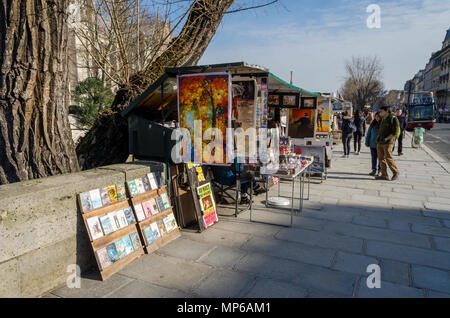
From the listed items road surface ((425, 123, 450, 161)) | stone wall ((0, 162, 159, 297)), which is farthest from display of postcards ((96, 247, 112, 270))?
road surface ((425, 123, 450, 161))

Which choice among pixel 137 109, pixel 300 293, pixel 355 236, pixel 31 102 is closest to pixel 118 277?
pixel 300 293

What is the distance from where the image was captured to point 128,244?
3486 mm

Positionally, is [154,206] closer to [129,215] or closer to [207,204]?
[129,215]

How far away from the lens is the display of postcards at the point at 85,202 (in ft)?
10.4

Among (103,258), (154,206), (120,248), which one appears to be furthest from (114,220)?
(154,206)

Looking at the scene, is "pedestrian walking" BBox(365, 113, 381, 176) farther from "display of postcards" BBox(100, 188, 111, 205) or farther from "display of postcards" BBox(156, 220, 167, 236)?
"display of postcards" BBox(100, 188, 111, 205)

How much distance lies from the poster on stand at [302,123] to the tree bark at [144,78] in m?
3.07

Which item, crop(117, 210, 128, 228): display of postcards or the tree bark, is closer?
crop(117, 210, 128, 228): display of postcards

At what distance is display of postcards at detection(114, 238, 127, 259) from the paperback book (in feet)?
1.56

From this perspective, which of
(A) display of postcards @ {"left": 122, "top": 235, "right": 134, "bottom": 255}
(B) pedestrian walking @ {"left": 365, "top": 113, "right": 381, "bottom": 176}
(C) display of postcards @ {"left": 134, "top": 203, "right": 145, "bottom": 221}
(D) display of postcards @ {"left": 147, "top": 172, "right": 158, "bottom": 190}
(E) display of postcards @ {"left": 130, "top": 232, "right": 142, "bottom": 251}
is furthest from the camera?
(B) pedestrian walking @ {"left": 365, "top": 113, "right": 381, "bottom": 176}

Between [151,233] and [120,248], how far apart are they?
50cm

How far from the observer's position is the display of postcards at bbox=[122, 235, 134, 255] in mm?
3449

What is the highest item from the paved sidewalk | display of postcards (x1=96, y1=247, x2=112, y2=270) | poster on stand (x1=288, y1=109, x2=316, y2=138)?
poster on stand (x1=288, y1=109, x2=316, y2=138)

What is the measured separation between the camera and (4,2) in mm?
3545
